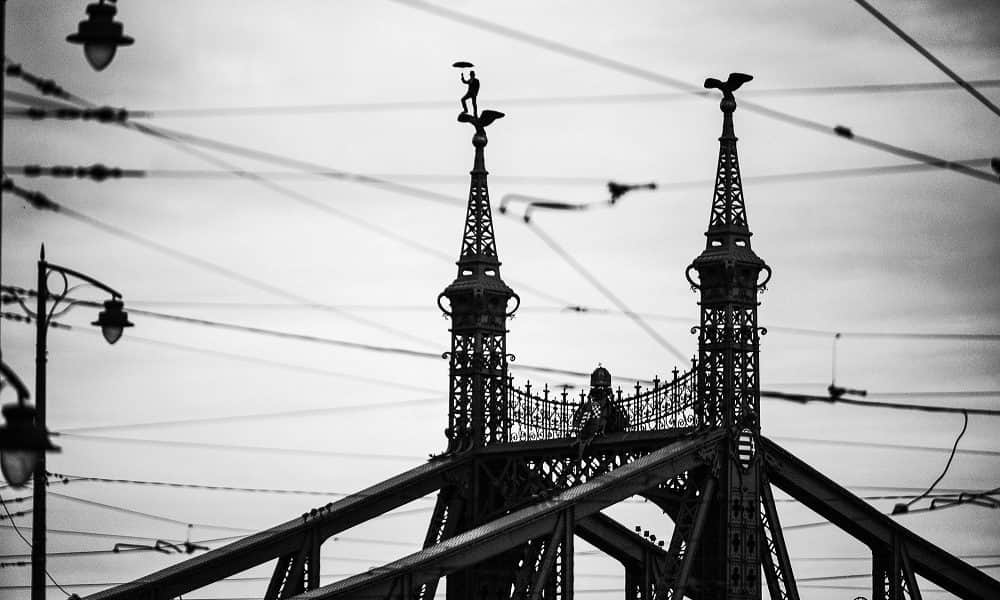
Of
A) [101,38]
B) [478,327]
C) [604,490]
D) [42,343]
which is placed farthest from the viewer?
[478,327]

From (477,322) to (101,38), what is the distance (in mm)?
32796

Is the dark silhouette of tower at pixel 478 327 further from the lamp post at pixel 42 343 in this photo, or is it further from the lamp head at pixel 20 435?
the lamp head at pixel 20 435

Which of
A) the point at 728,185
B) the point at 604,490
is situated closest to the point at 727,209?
the point at 728,185

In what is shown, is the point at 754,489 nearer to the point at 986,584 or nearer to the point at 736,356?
the point at 736,356

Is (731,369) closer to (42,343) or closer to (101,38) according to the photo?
(42,343)

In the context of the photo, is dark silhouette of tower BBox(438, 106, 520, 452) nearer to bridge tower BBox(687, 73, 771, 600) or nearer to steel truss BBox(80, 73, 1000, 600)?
steel truss BBox(80, 73, 1000, 600)

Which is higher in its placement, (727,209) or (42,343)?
(727,209)

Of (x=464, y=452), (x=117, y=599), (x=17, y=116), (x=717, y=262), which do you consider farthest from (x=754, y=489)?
(x=17, y=116)

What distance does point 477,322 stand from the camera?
5809cm

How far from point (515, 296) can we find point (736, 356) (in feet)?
33.1

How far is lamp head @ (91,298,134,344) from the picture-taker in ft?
114

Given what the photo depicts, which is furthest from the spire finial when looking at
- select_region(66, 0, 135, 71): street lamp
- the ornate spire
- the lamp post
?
select_region(66, 0, 135, 71): street lamp

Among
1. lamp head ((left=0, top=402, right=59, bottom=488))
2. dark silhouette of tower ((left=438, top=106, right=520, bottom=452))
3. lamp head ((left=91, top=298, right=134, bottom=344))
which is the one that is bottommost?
lamp head ((left=0, top=402, right=59, bottom=488))

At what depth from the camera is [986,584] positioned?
5453 cm
